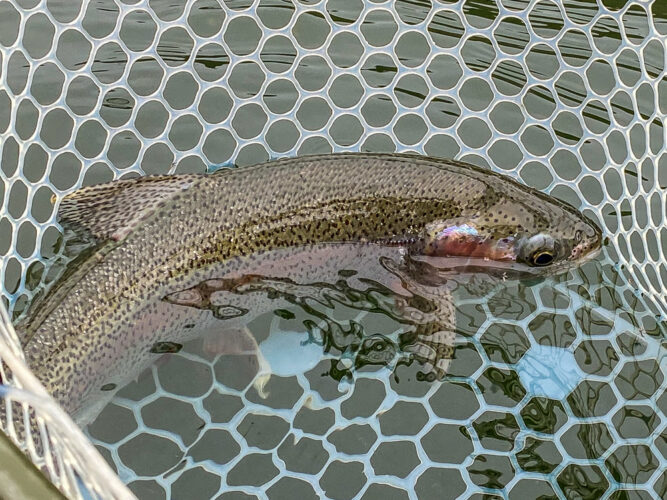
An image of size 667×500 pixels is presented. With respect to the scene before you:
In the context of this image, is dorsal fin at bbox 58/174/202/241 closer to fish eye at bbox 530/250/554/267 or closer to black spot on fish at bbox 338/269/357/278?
black spot on fish at bbox 338/269/357/278

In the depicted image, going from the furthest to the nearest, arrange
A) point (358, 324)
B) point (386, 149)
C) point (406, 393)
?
point (386, 149) < point (358, 324) < point (406, 393)

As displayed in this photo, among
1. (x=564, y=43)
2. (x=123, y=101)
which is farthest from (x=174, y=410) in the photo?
(x=564, y=43)

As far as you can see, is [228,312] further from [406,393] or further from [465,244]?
[465,244]

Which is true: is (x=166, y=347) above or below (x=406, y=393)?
above

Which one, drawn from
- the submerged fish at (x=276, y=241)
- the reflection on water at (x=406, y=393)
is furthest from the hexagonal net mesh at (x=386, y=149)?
the submerged fish at (x=276, y=241)

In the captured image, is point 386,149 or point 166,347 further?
point 386,149

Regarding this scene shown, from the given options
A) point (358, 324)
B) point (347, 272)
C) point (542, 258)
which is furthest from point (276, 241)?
point (542, 258)

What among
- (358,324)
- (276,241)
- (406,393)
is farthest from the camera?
(358,324)
